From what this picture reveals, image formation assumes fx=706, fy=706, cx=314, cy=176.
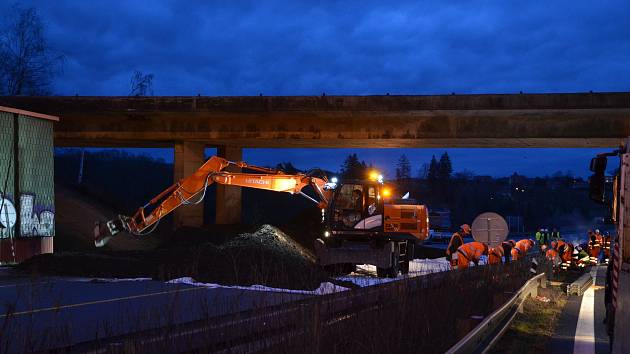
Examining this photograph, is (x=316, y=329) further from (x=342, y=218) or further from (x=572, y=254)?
(x=572, y=254)

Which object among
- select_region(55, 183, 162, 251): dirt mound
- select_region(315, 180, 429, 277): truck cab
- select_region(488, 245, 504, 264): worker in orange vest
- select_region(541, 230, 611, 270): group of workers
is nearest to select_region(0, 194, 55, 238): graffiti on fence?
select_region(55, 183, 162, 251): dirt mound

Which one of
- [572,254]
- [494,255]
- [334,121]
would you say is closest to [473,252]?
[494,255]

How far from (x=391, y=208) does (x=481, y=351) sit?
653 inches

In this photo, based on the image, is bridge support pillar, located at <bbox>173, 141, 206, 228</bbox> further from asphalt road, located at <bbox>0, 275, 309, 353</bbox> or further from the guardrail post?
the guardrail post

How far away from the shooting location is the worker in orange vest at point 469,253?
68.6 feet

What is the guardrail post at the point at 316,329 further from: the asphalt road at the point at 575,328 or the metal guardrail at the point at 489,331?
the asphalt road at the point at 575,328

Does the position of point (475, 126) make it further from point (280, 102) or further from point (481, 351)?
point (481, 351)

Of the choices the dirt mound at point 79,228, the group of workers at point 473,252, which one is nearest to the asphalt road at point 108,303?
the group of workers at point 473,252

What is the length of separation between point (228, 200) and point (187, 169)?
107 inches

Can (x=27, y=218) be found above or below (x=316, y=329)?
above

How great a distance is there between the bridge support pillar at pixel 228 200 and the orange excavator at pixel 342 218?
9888 mm

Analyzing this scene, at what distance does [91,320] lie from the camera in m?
12.2

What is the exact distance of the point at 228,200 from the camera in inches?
1380

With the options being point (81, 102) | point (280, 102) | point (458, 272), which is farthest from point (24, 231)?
point (458, 272)
